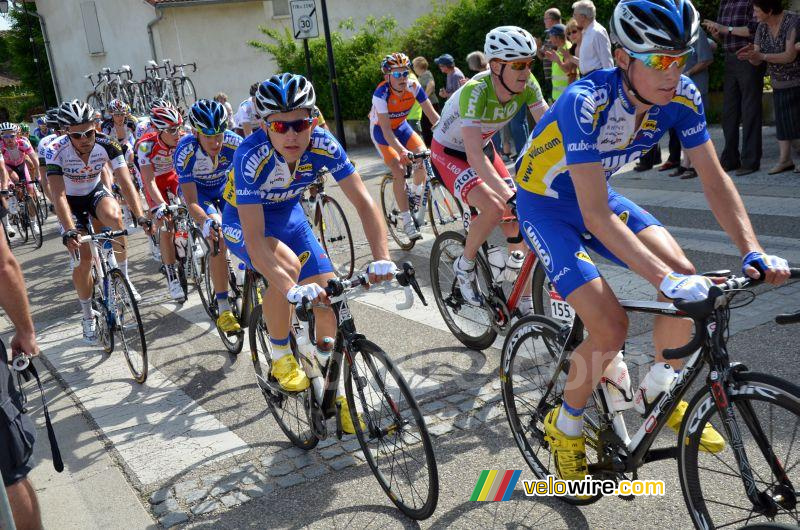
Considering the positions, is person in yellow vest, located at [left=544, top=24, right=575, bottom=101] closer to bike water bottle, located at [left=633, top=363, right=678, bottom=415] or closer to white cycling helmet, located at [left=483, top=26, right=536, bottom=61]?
white cycling helmet, located at [left=483, top=26, right=536, bottom=61]

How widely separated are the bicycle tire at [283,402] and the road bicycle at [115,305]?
1.64 meters

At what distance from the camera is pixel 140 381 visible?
6.40 metres

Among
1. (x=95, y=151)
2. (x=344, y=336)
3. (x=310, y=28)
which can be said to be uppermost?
(x=310, y=28)

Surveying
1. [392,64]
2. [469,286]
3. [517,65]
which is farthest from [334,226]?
[517,65]


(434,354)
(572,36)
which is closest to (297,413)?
(434,354)

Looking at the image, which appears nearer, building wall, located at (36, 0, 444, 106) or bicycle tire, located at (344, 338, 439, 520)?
bicycle tire, located at (344, 338, 439, 520)

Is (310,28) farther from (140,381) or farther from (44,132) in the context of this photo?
(140,381)

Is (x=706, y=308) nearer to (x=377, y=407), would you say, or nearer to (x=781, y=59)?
(x=377, y=407)

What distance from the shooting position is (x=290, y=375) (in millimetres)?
4523

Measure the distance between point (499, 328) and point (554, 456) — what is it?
6.82 ft

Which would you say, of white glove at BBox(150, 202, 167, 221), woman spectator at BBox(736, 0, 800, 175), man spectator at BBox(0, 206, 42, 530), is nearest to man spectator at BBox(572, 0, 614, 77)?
woman spectator at BBox(736, 0, 800, 175)

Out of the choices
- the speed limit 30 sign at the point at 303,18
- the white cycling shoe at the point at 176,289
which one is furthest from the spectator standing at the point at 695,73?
the speed limit 30 sign at the point at 303,18

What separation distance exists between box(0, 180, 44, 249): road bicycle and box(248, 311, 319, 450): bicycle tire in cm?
1113

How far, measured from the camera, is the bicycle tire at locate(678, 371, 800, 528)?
102 inches
